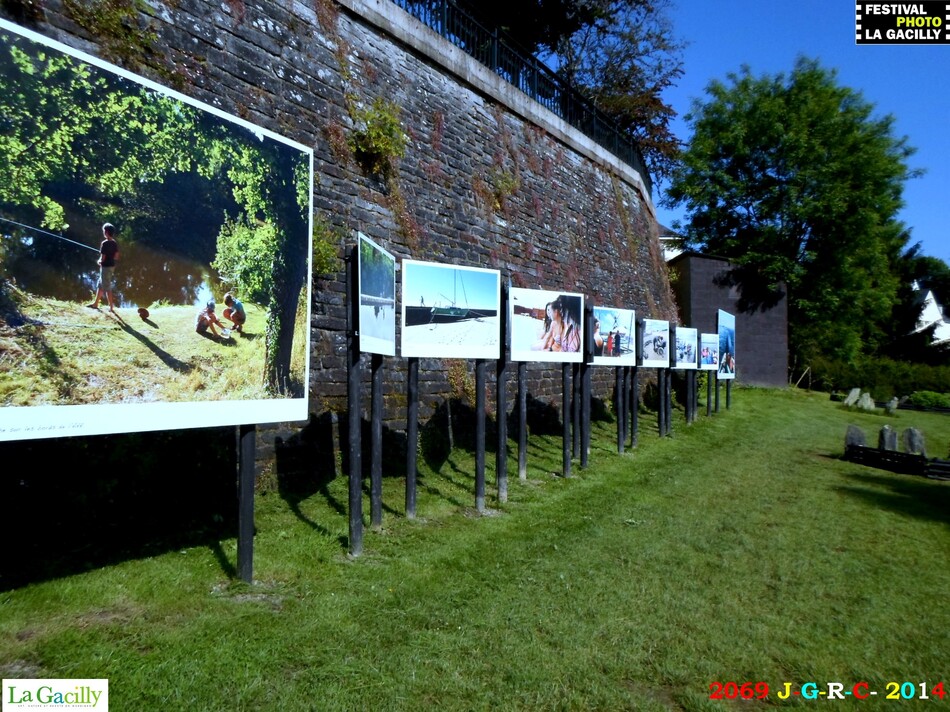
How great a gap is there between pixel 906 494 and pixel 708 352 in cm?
800

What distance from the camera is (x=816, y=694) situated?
12.0ft

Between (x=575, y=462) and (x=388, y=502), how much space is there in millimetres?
4087

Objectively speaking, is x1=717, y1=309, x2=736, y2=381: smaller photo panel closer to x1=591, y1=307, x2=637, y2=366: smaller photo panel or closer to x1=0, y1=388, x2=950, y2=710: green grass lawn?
x1=591, y1=307, x2=637, y2=366: smaller photo panel

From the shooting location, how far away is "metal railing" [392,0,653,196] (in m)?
12.5

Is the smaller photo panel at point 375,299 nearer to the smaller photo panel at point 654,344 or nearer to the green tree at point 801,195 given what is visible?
the smaller photo panel at point 654,344

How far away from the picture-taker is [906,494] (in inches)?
383

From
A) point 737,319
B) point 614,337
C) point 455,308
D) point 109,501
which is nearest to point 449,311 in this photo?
point 455,308

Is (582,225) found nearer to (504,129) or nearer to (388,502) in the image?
(504,129)

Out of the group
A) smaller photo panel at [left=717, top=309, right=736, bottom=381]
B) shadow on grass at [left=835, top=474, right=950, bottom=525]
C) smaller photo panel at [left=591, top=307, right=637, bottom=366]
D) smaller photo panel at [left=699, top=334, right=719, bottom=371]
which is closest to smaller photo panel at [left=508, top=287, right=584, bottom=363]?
smaller photo panel at [left=591, top=307, right=637, bottom=366]

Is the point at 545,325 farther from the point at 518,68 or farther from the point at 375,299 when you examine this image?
the point at 518,68

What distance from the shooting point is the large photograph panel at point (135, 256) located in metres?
3.41

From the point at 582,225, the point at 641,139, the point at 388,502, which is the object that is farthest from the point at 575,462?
the point at 641,139

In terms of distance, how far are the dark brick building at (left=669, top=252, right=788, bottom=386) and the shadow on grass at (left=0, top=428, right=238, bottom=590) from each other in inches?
1005

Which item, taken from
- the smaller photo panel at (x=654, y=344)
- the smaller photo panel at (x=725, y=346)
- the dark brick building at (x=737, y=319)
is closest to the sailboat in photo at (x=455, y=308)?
the smaller photo panel at (x=654, y=344)
